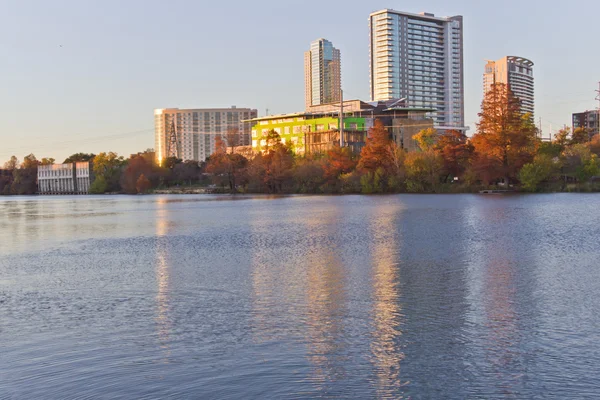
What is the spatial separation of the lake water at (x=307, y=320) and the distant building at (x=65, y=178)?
510 feet

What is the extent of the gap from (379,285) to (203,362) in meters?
7.73

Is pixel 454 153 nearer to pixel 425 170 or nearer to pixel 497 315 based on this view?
pixel 425 170

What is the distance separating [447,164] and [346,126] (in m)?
52.7

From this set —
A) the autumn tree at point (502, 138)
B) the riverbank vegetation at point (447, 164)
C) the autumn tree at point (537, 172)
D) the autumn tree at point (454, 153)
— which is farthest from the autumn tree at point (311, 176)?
the autumn tree at point (537, 172)

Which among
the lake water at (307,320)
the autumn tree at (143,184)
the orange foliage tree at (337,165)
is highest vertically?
the orange foliage tree at (337,165)

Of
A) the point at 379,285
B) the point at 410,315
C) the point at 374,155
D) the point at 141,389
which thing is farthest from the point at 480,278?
the point at 374,155

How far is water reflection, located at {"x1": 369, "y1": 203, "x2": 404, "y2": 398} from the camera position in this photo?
10.2 metres

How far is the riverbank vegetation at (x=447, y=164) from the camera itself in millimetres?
79812

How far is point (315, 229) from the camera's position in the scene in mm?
36750

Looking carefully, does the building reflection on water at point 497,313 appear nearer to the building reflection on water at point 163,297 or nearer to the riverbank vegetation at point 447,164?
the building reflection on water at point 163,297

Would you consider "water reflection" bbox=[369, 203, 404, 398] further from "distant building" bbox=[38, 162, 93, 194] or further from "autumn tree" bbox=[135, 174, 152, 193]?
"distant building" bbox=[38, 162, 93, 194]

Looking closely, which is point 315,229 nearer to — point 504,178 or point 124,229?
point 124,229

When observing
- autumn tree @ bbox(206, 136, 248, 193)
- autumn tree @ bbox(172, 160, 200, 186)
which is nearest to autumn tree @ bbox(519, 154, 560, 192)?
autumn tree @ bbox(206, 136, 248, 193)

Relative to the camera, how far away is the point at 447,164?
86.1 metres
